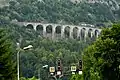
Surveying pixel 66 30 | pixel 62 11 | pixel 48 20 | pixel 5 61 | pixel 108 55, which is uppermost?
pixel 5 61

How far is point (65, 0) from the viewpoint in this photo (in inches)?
6954

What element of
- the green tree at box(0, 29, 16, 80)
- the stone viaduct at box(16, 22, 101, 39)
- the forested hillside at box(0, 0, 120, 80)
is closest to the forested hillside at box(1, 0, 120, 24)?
the forested hillside at box(0, 0, 120, 80)

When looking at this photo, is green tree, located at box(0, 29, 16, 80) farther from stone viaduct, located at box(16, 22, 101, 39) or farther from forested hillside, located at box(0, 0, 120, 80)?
stone viaduct, located at box(16, 22, 101, 39)

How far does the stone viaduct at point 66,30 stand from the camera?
151 metres

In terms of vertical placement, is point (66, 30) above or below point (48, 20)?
below

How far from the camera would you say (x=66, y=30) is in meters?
154

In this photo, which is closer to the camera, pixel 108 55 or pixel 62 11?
pixel 108 55

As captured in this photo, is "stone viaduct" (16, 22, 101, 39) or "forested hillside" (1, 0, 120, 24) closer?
"stone viaduct" (16, 22, 101, 39)

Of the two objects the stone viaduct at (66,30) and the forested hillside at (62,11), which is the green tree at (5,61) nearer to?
the forested hillside at (62,11)

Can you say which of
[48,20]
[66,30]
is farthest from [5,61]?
[48,20]

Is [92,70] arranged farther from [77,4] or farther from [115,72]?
[77,4]

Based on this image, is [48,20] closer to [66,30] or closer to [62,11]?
[66,30]

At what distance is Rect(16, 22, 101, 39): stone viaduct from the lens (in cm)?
15062

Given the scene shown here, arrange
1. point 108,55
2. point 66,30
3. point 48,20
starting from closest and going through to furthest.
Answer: point 108,55 < point 66,30 < point 48,20
